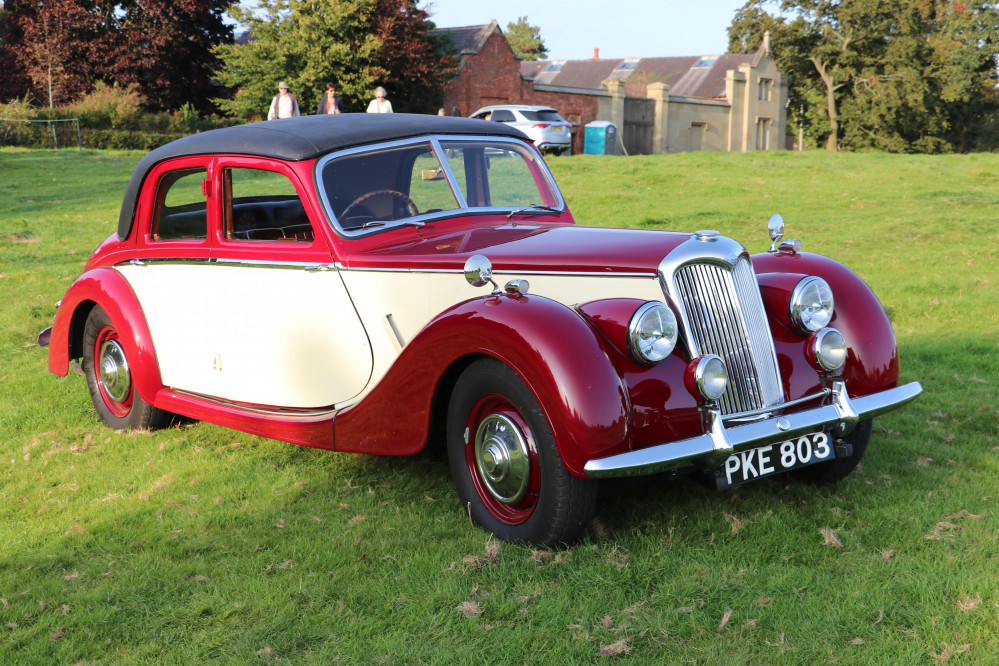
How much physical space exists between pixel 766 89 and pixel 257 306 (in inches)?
1748

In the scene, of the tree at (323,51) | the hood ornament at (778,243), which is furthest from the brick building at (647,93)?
the hood ornament at (778,243)

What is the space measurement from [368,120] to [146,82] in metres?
27.4

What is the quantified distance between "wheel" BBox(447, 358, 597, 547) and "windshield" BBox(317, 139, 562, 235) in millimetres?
1199

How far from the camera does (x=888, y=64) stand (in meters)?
42.2

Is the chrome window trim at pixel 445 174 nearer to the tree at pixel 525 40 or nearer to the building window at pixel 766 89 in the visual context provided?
the building window at pixel 766 89

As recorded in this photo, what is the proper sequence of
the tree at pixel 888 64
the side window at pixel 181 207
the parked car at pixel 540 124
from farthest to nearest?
the tree at pixel 888 64
the parked car at pixel 540 124
the side window at pixel 181 207

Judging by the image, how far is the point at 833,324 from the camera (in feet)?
13.3

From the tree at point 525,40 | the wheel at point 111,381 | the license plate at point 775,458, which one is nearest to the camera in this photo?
the license plate at point 775,458

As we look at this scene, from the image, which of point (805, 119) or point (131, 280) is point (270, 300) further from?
point (805, 119)

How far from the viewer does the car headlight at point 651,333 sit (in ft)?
10.9

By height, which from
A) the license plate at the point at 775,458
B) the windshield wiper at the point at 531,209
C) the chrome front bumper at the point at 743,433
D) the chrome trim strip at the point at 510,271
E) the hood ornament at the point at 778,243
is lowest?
the license plate at the point at 775,458

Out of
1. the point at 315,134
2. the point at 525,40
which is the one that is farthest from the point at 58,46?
the point at 525,40

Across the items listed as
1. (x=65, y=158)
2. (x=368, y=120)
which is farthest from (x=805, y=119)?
(x=368, y=120)

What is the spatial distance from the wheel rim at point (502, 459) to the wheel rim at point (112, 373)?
8.71ft
